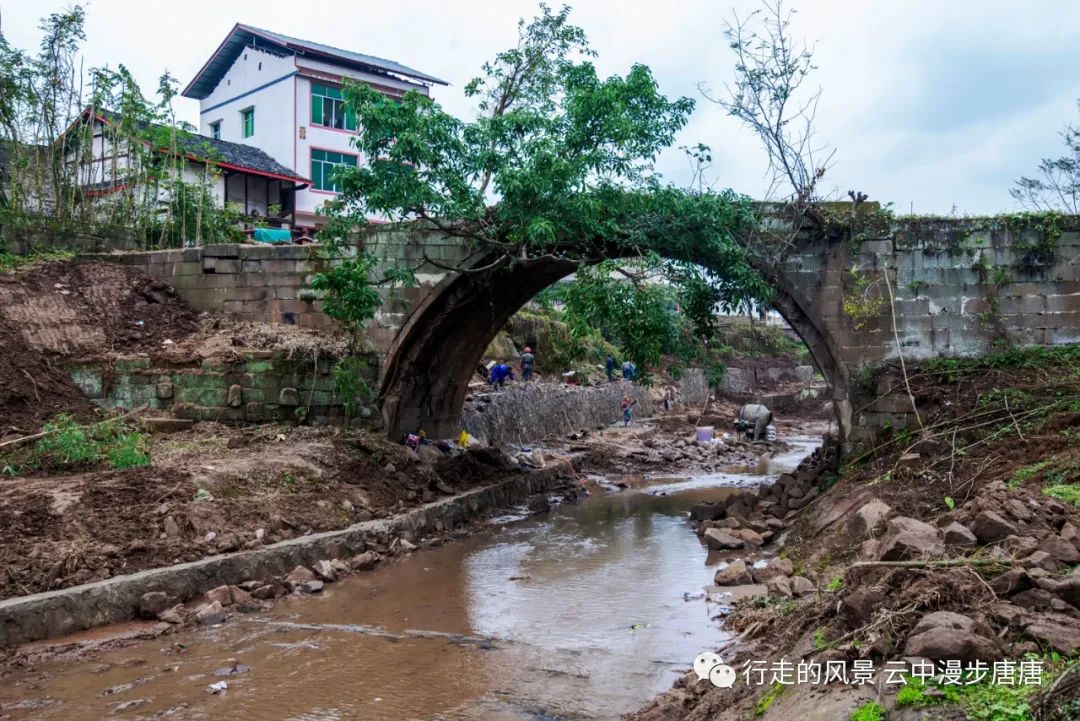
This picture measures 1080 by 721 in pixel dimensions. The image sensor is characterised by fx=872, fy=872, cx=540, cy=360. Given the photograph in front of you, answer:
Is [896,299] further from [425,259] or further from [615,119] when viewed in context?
[425,259]

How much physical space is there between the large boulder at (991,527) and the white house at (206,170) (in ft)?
52.0

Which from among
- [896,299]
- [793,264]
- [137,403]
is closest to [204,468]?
[137,403]

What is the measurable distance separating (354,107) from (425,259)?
7.86ft

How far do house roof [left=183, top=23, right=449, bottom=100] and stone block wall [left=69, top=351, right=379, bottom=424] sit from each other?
52.9 feet

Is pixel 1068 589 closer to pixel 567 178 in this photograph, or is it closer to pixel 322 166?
pixel 567 178

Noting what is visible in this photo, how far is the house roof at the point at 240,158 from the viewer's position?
21.9 m

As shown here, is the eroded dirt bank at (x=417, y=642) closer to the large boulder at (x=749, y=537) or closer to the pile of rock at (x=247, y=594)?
the pile of rock at (x=247, y=594)

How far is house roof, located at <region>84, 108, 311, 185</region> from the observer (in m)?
21.9

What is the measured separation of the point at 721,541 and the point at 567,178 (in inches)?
189

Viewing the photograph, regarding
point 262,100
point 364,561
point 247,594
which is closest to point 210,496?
point 247,594

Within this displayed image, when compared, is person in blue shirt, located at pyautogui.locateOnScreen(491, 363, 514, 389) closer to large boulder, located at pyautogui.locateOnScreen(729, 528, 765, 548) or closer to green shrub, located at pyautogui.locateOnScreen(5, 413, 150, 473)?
large boulder, located at pyautogui.locateOnScreen(729, 528, 765, 548)

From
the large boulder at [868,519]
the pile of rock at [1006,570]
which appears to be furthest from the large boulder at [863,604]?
the large boulder at [868,519]

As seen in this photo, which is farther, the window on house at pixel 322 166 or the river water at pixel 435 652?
the window on house at pixel 322 166

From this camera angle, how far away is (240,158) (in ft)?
81.8
